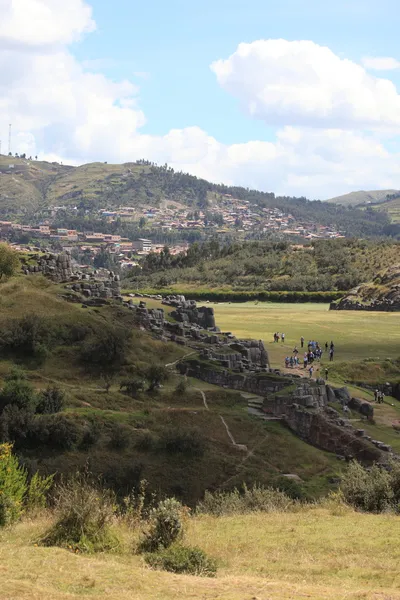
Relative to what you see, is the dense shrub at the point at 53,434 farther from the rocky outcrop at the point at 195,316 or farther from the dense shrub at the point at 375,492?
the rocky outcrop at the point at 195,316

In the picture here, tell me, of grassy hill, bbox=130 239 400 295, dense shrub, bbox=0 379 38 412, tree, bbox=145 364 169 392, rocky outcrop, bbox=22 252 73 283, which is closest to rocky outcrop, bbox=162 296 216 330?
rocky outcrop, bbox=22 252 73 283

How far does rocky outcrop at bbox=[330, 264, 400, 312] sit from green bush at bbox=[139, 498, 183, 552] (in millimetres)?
102515

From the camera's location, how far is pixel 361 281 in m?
143

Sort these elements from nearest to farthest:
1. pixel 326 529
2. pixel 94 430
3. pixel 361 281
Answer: pixel 326 529 → pixel 94 430 → pixel 361 281

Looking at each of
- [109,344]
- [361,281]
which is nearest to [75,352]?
[109,344]

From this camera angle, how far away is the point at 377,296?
124 meters

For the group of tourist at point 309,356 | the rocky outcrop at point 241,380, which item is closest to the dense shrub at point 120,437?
the rocky outcrop at point 241,380

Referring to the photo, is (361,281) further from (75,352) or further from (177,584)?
(177,584)

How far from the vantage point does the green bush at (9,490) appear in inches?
883

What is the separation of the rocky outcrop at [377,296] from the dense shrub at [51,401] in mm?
83564

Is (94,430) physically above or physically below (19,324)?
below

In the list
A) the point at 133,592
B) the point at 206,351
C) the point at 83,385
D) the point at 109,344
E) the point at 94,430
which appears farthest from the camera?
the point at 206,351

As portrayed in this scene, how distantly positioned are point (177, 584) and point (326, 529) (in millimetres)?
7931

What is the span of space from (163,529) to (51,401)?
23.4 meters
